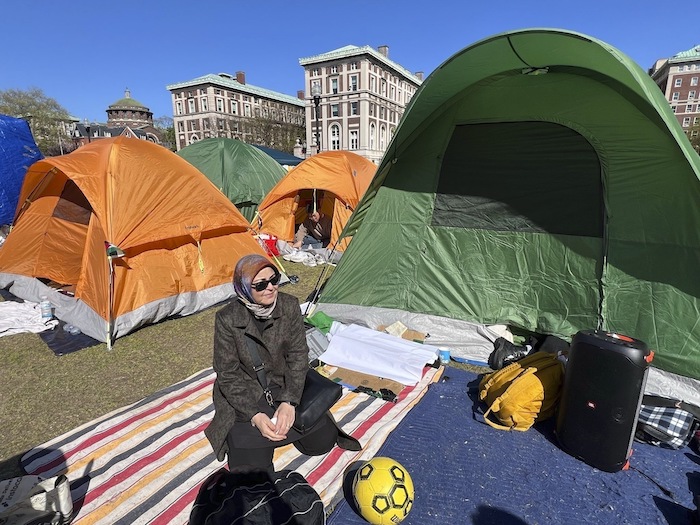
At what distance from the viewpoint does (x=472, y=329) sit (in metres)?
4.56

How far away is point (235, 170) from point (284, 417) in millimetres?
9777

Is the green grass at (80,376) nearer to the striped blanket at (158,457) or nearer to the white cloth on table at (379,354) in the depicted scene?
the striped blanket at (158,457)

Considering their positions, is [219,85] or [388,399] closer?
[388,399]

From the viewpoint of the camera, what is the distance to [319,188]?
901cm

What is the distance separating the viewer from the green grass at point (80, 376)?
128 inches

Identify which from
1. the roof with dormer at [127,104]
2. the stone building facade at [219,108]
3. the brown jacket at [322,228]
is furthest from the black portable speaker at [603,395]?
the roof with dormer at [127,104]

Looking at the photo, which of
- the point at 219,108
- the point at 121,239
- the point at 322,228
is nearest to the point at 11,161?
the point at 322,228

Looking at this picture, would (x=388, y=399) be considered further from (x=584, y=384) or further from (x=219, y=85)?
(x=219, y=85)

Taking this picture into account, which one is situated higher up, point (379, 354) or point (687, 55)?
point (687, 55)

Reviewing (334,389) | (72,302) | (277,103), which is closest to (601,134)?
(334,389)

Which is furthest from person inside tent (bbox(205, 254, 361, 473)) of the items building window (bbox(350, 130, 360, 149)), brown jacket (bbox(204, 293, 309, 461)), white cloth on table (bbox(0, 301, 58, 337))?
building window (bbox(350, 130, 360, 149))

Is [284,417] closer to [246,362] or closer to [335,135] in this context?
[246,362]

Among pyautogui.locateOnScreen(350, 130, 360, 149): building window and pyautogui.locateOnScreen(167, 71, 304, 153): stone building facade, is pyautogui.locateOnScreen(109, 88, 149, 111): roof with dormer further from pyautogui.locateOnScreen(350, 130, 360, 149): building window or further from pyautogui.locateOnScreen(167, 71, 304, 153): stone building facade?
pyautogui.locateOnScreen(350, 130, 360, 149): building window

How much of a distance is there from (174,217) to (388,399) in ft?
12.4
